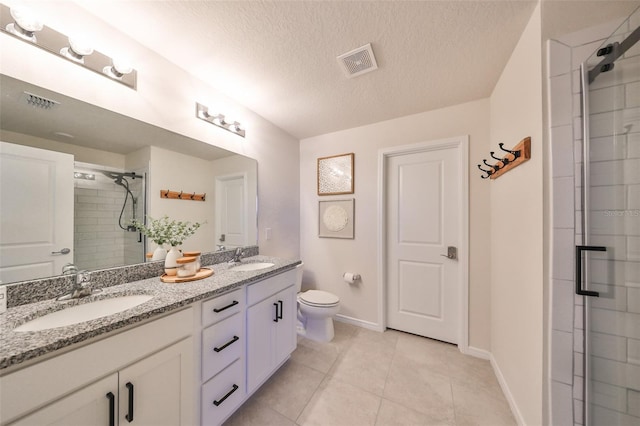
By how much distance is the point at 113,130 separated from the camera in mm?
1212

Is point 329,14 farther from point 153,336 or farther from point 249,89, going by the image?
point 153,336

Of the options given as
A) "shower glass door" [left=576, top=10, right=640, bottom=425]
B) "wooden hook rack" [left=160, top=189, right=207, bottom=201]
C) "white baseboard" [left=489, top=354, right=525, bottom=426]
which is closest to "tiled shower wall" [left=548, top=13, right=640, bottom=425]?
"shower glass door" [left=576, top=10, right=640, bottom=425]

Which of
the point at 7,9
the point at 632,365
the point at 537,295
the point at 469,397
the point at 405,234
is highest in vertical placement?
the point at 7,9

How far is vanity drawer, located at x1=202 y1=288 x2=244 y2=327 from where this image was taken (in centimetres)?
109

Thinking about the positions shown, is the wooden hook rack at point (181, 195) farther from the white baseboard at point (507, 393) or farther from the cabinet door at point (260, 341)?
the white baseboard at point (507, 393)

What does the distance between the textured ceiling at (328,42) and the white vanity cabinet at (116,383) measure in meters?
1.56

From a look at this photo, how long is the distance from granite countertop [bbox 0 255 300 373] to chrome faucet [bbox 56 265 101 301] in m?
0.03

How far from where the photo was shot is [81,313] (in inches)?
37.9

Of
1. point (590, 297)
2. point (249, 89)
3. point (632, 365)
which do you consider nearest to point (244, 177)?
point (249, 89)

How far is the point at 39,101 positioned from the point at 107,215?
0.60 meters

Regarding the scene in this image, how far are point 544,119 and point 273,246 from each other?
2255 mm

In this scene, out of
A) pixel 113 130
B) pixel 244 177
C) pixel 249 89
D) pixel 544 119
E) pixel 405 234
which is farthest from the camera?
pixel 405 234

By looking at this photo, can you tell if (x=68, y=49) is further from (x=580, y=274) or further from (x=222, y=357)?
(x=580, y=274)

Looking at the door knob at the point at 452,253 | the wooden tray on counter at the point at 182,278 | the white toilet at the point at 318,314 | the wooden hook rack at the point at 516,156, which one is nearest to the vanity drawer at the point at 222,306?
the wooden tray on counter at the point at 182,278
